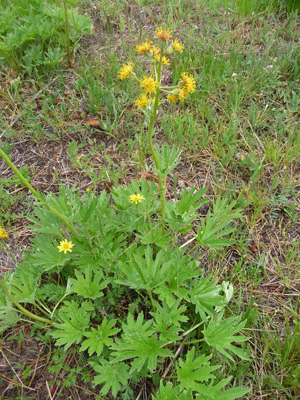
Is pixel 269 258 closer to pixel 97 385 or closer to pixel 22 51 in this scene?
pixel 97 385

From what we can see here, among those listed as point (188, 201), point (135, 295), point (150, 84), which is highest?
point (150, 84)

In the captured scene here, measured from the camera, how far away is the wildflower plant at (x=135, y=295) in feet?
4.47

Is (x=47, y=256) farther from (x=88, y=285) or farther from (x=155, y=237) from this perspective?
(x=155, y=237)

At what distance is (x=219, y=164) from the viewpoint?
241cm

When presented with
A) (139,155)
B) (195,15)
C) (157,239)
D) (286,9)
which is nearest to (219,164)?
(139,155)

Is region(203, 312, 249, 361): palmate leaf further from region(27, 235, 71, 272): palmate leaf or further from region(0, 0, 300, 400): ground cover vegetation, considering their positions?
region(27, 235, 71, 272): palmate leaf

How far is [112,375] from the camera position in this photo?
1397 millimetres

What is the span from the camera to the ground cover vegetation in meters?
1.48

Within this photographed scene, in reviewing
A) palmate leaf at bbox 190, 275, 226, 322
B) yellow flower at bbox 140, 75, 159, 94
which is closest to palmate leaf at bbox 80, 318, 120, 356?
palmate leaf at bbox 190, 275, 226, 322

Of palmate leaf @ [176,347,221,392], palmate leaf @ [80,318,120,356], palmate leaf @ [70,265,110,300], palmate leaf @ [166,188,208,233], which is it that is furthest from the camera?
palmate leaf @ [166,188,208,233]

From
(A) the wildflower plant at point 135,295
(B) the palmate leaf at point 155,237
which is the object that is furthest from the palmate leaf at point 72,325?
(B) the palmate leaf at point 155,237

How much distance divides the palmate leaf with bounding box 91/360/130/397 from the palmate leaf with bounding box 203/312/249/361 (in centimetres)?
40

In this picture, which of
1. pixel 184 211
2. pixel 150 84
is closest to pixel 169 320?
pixel 184 211

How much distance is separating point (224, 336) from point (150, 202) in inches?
29.2
